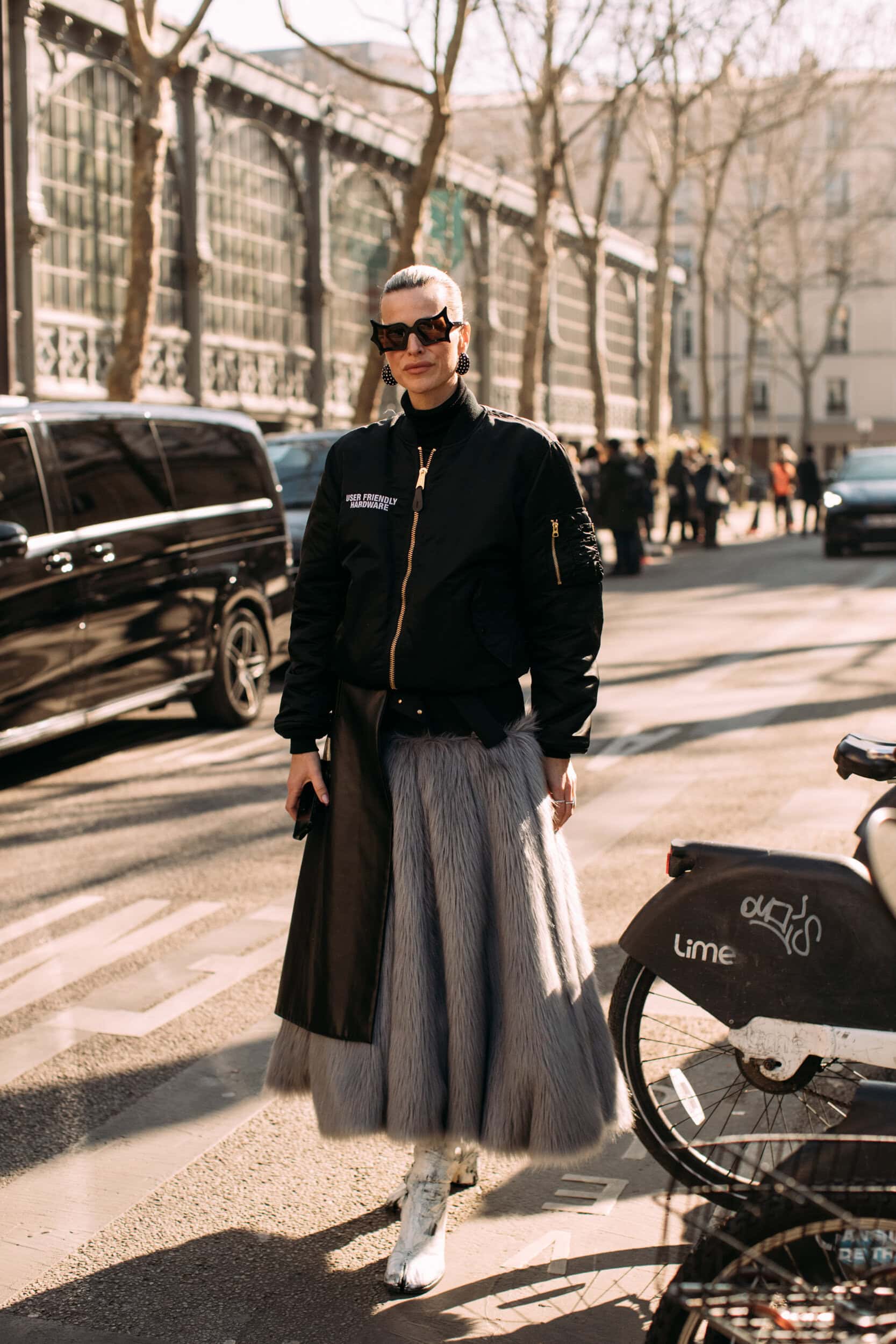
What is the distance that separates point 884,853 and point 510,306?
44.6m

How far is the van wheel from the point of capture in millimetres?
9977

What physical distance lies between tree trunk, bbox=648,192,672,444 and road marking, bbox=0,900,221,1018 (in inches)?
1236

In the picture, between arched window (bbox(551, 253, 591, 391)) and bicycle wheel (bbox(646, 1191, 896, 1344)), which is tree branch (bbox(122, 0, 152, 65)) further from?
arched window (bbox(551, 253, 591, 391))

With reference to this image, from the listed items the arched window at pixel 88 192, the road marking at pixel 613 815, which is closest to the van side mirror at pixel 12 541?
the road marking at pixel 613 815

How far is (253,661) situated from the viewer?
10.5 metres

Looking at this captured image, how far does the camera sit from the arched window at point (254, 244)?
30422 millimetres

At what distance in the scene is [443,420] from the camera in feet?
10.8

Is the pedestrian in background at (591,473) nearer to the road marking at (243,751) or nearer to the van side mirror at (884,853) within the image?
the road marking at (243,751)

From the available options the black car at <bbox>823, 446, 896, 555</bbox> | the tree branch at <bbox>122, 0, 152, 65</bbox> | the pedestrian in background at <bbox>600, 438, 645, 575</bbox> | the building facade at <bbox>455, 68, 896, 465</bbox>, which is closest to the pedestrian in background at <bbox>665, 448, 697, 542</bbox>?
the black car at <bbox>823, 446, 896, 555</bbox>

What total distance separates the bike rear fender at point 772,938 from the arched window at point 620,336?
55384 mm

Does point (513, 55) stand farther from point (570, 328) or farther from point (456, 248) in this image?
point (570, 328)

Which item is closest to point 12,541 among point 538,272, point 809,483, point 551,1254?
point 551,1254

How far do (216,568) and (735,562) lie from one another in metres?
16.3

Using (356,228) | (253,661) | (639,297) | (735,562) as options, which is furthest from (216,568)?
(639,297)
